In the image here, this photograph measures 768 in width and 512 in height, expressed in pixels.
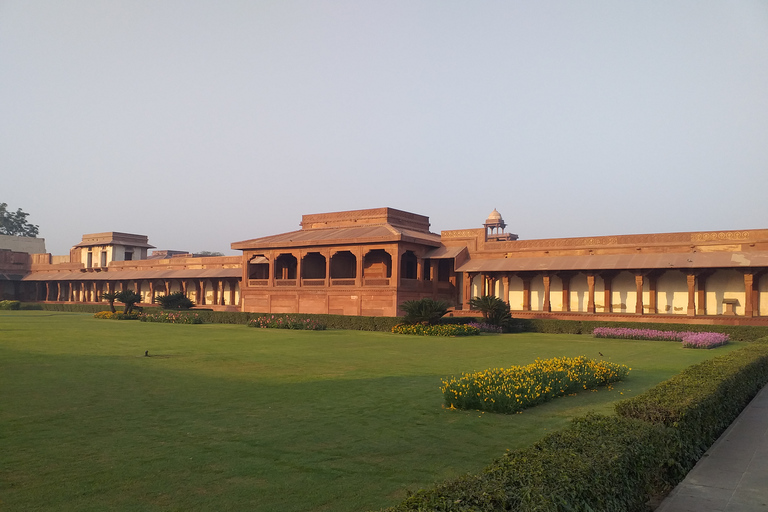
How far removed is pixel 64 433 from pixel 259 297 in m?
31.6

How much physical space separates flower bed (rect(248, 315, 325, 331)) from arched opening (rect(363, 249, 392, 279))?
7.99 m

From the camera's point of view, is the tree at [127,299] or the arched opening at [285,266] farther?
the arched opening at [285,266]

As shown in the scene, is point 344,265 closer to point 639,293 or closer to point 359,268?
point 359,268

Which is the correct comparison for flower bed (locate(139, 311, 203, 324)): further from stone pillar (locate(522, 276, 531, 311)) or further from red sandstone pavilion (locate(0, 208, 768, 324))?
stone pillar (locate(522, 276, 531, 311))

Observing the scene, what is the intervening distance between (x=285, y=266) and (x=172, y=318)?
1049 centimetres

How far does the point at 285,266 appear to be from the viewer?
40938 millimetres

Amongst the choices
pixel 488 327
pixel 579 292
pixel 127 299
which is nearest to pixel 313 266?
pixel 127 299

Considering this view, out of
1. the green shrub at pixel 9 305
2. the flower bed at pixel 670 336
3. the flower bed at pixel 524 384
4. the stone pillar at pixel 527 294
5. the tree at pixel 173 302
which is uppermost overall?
the stone pillar at pixel 527 294

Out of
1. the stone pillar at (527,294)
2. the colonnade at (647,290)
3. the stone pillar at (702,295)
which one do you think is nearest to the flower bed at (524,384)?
the colonnade at (647,290)

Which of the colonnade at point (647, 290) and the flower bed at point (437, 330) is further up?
the colonnade at point (647, 290)

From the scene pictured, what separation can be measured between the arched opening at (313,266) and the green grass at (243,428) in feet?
78.1

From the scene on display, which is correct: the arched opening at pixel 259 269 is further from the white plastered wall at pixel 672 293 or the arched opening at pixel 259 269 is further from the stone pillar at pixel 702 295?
the stone pillar at pixel 702 295

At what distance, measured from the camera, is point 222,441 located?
6.79 meters

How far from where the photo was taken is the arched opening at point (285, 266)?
1585 inches
